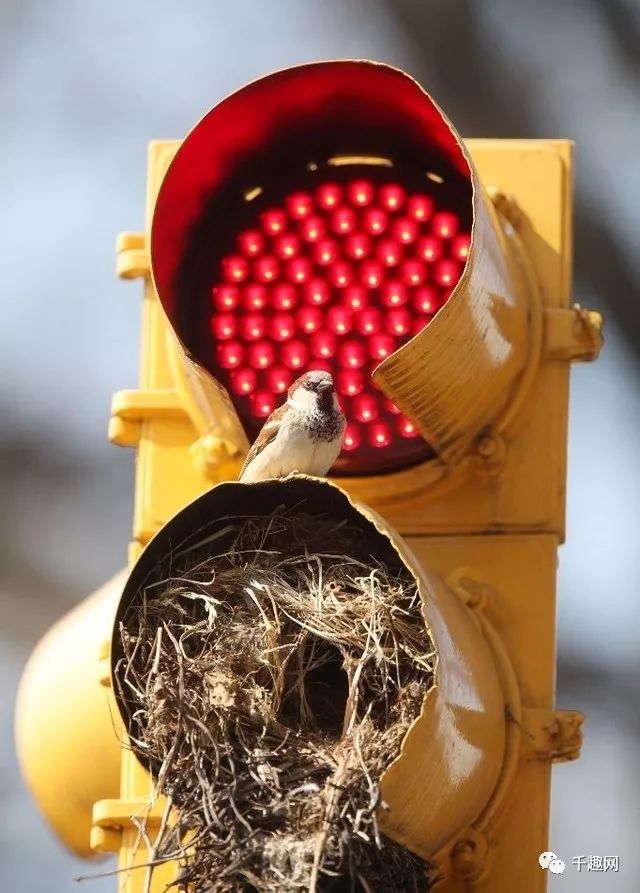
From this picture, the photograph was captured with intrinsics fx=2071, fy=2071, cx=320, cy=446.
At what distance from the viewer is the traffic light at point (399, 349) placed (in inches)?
132

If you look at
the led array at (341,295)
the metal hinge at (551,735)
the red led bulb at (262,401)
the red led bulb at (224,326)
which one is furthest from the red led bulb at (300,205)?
the metal hinge at (551,735)

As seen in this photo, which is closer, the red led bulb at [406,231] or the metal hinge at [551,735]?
the metal hinge at [551,735]

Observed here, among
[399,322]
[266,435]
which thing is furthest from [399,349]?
[266,435]

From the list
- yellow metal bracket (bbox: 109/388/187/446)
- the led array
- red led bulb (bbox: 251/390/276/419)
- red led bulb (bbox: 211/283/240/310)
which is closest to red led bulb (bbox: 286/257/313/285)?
the led array

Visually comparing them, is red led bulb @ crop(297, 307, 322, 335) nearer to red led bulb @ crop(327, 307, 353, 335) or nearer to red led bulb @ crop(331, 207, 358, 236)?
red led bulb @ crop(327, 307, 353, 335)

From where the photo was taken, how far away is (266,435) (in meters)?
3.79

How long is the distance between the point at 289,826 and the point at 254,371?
916 millimetres

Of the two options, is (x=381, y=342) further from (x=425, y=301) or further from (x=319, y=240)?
(x=319, y=240)

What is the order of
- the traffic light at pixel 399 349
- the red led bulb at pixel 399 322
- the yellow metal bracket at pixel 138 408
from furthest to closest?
the yellow metal bracket at pixel 138 408 < the red led bulb at pixel 399 322 < the traffic light at pixel 399 349

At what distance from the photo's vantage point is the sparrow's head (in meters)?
3.51

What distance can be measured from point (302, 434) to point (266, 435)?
1.05 ft

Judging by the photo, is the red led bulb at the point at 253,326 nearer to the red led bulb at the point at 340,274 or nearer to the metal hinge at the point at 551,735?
the red led bulb at the point at 340,274

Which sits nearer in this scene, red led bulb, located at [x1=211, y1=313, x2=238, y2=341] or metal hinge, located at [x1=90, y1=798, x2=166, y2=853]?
metal hinge, located at [x1=90, y1=798, x2=166, y2=853]

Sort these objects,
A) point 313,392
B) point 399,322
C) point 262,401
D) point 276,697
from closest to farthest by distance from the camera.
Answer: point 276,697 < point 399,322 < point 262,401 < point 313,392
